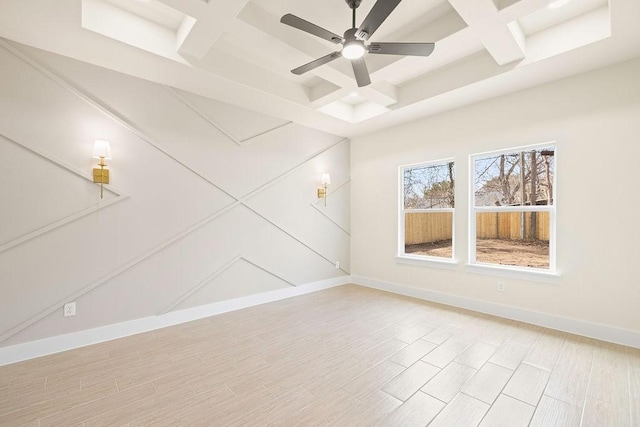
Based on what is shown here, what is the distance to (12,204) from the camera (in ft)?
8.25

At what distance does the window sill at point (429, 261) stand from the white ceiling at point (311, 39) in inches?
89.6

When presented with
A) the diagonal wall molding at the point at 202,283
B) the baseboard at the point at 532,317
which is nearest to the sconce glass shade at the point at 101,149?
the diagonal wall molding at the point at 202,283

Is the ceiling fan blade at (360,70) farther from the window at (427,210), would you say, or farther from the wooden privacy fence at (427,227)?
the wooden privacy fence at (427,227)

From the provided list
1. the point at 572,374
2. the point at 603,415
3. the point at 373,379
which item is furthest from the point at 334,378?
the point at 572,374

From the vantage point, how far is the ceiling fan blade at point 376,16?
1850mm

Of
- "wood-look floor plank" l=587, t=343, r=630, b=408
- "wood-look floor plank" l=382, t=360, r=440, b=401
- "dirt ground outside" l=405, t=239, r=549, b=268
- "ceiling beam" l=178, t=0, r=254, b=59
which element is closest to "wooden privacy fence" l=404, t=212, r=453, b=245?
"dirt ground outside" l=405, t=239, r=549, b=268

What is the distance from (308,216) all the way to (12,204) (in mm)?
3442

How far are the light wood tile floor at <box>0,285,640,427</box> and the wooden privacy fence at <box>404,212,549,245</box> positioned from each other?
1.15m

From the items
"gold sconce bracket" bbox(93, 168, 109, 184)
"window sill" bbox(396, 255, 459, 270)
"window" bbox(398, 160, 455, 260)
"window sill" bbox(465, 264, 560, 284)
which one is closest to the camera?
"gold sconce bracket" bbox(93, 168, 109, 184)

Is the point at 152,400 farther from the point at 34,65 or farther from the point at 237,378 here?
the point at 34,65

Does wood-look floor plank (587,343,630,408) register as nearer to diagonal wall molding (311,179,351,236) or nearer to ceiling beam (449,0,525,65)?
ceiling beam (449,0,525,65)

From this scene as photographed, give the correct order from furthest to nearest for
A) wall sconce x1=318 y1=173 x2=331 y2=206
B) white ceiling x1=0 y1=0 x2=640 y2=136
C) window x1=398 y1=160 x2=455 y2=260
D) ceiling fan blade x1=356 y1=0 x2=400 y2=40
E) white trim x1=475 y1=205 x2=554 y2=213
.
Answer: wall sconce x1=318 y1=173 x2=331 y2=206
window x1=398 y1=160 x2=455 y2=260
white trim x1=475 y1=205 x2=554 y2=213
white ceiling x1=0 y1=0 x2=640 y2=136
ceiling fan blade x1=356 y1=0 x2=400 y2=40

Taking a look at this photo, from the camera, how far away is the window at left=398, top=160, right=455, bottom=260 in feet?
14.2

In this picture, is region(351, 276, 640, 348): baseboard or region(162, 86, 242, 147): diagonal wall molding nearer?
region(351, 276, 640, 348): baseboard
